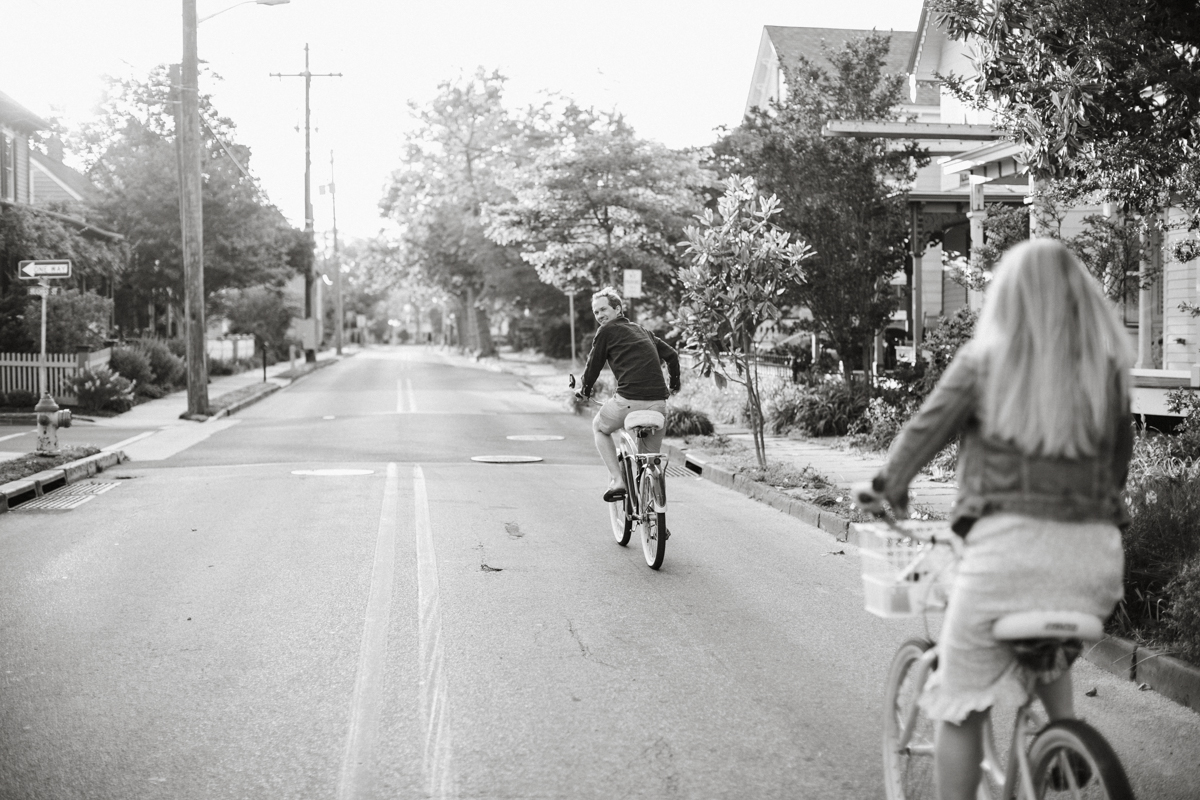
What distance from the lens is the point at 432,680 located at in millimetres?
5902

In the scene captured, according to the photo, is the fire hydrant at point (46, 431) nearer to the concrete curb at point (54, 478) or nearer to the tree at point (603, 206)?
the concrete curb at point (54, 478)

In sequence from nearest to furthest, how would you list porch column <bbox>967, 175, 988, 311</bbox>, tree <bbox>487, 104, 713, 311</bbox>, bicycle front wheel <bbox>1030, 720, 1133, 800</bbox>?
bicycle front wheel <bbox>1030, 720, 1133, 800</bbox>
porch column <bbox>967, 175, 988, 311</bbox>
tree <bbox>487, 104, 713, 311</bbox>

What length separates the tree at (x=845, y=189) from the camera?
18406mm

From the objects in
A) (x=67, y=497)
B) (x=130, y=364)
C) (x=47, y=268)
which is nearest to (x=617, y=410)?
(x=67, y=497)

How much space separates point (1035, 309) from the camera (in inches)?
122

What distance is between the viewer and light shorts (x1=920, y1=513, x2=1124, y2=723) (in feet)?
10.3

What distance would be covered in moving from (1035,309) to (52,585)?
713cm

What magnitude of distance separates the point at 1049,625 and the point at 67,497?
11956mm

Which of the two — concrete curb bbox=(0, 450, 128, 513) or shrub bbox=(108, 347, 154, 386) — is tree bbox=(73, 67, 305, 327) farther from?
concrete curb bbox=(0, 450, 128, 513)

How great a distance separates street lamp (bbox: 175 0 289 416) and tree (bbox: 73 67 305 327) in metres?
11.0

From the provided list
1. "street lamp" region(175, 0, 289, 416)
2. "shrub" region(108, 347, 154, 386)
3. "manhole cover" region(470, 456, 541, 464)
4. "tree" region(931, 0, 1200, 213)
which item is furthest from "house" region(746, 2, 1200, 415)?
"shrub" region(108, 347, 154, 386)

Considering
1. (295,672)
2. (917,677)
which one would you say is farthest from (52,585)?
(917,677)

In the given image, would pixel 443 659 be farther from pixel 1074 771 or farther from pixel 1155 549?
pixel 1155 549

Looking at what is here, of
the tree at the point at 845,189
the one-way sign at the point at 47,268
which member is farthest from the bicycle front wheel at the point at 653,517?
the one-way sign at the point at 47,268
